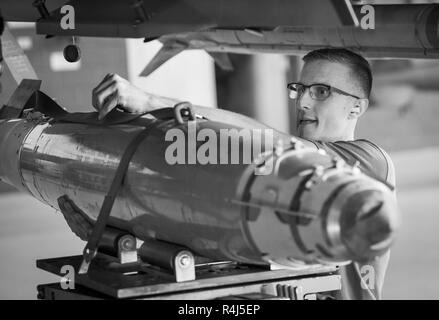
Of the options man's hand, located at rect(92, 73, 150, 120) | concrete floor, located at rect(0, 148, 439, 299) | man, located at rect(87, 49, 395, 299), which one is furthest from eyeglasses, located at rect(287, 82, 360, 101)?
Result: concrete floor, located at rect(0, 148, 439, 299)

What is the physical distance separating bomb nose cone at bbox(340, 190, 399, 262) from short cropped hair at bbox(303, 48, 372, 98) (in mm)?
1230

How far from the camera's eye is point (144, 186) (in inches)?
91.2

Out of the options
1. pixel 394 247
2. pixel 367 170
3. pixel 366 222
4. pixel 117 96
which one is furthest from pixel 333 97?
pixel 394 247

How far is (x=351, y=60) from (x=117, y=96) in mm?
950

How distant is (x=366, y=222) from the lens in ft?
6.21

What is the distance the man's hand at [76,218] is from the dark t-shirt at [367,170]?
2.19 feet

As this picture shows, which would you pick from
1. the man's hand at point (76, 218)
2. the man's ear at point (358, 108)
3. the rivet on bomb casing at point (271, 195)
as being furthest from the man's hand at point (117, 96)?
the man's ear at point (358, 108)

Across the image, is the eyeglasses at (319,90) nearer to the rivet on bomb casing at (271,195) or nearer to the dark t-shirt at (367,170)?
the dark t-shirt at (367,170)

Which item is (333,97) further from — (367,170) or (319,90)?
(367,170)

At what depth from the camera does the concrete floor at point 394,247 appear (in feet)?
22.3

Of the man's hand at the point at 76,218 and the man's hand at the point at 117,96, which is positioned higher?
the man's hand at the point at 117,96
